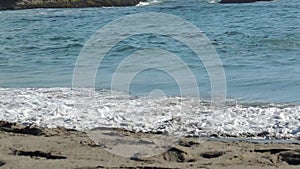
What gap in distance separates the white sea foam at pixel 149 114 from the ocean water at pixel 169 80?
0.04 feet

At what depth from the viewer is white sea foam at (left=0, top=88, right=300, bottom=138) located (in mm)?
7348

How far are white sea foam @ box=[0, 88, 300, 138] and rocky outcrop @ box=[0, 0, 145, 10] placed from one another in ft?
126

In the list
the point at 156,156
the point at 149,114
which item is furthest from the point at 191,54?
the point at 156,156

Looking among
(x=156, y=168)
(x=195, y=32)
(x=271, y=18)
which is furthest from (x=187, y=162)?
(x=271, y=18)

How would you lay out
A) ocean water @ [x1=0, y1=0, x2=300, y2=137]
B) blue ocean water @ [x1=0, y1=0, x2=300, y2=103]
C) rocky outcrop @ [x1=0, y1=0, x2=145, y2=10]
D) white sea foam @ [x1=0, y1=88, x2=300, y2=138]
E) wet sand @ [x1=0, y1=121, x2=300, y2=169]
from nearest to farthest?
wet sand @ [x1=0, y1=121, x2=300, y2=169] → white sea foam @ [x1=0, y1=88, x2=300, y2=138] → ocean water @ [x1=0, y1=0, x2=300, y2=137] → blue ocean water @ [x1=0, y1=0, x2=300, y2=103] → rocky outcrop @ [x1=0, y1=0, x2=145, y2=10]

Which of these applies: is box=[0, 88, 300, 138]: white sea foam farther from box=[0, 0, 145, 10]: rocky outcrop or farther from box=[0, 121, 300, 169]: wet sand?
box=[0, 0, 145, 10]: rocky outcrop

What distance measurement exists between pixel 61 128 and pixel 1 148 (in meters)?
1.12

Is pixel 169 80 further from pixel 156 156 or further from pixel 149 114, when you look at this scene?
pixel 156 156

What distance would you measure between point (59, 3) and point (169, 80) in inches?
1542

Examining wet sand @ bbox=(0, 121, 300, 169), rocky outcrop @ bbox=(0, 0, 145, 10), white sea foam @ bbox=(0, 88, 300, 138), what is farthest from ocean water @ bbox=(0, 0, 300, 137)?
rocky outcrop @ bbox=(0, 0, 145, 10)

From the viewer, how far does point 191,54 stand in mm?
16156

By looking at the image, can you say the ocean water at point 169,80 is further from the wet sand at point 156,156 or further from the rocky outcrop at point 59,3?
the rocky outcrop at point 59,3

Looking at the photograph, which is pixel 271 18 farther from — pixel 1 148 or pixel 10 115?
pixel 1 148

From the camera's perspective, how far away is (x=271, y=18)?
26.9m
